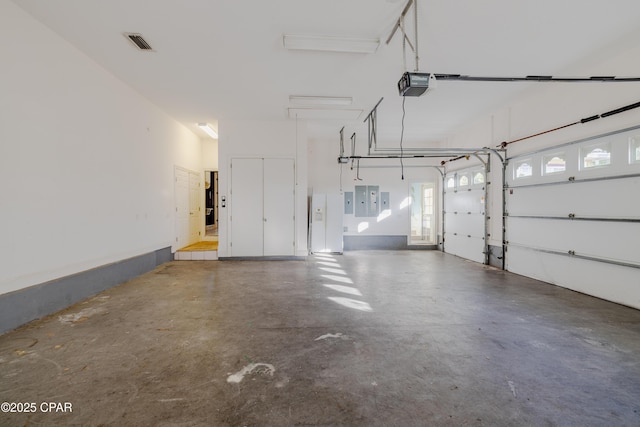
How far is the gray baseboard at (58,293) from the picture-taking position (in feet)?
9.50

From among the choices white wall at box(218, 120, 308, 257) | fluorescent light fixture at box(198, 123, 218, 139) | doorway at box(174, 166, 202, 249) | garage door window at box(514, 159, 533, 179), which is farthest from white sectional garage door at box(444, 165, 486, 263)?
doorway at box(174, 166, 202, 249)

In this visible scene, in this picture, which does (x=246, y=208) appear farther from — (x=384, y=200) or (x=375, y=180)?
(x=384, y=200)

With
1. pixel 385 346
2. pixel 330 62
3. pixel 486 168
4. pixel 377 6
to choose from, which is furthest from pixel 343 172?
pixel 385 346

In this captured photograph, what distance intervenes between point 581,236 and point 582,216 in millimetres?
309

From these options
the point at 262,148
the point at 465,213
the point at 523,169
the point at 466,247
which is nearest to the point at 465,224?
the point at 465,213

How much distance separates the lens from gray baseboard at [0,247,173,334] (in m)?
2.90

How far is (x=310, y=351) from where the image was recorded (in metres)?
2.49

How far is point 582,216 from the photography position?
428 cm

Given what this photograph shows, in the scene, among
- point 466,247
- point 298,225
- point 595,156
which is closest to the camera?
point 595,156

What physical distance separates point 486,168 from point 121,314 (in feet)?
24.1

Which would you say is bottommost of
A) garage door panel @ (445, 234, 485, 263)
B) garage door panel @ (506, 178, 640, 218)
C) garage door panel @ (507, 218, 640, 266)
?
garage door panel @ (445, 234, 485, 263)

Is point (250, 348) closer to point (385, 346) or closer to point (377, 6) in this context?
point (385, 346)

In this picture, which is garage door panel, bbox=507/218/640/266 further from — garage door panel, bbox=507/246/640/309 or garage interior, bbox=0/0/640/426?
garage door panel, bbox=507/246/640/309

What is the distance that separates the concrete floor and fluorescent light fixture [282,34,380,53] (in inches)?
132
